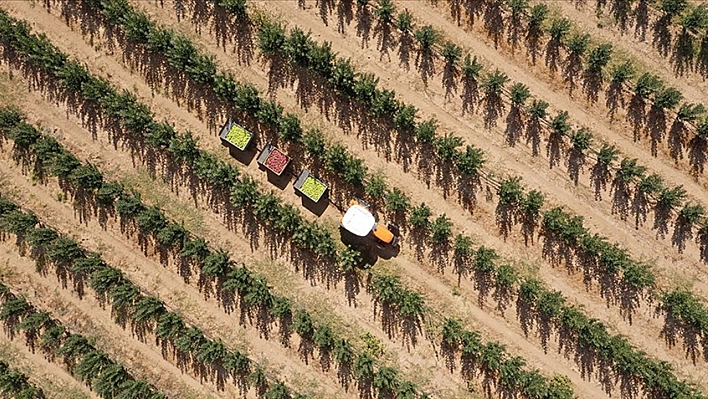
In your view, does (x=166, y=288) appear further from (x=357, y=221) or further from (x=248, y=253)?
(x=357, y=221)

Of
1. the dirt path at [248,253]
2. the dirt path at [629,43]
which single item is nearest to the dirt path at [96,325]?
the dirt path at [248,253]

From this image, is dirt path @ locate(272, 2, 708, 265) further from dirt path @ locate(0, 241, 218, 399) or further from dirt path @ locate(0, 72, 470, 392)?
dirt path @ locate(0, 241, 218, 399)

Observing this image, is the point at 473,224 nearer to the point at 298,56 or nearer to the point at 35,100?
the point at 298,56

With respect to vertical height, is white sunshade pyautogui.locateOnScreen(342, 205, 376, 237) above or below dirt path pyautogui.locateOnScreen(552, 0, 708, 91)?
below

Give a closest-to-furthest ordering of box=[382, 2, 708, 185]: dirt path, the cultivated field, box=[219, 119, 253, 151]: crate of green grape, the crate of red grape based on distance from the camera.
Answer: the crate of red grape, box=[219, 119, 253, 151]: crate of green grape, the cultivated field, box=[382, 2, 708, 185]: dirt path

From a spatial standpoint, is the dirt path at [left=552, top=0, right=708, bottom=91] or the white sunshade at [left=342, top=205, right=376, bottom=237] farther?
the dirt path at [left=552, top=0, right=708, bottom=91]

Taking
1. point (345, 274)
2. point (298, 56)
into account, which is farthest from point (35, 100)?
point (345, 274)

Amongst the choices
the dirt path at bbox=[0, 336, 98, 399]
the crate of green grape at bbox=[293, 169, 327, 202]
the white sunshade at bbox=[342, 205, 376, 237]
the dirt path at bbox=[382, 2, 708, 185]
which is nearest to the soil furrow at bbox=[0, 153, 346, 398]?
the dirt path at bbox=[0, 336, 98, 399]
